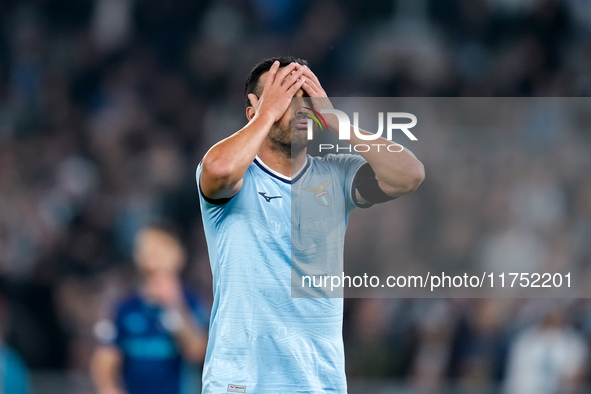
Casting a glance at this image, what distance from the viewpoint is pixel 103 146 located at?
8742 mm

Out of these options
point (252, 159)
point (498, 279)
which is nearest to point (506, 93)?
point (498, 279)

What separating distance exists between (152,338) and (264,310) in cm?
266

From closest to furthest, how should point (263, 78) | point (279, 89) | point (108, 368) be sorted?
point (279, 89), point (263, 78), point (108, 368)

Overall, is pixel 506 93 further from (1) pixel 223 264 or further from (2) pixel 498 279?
(1) pixel 223 264

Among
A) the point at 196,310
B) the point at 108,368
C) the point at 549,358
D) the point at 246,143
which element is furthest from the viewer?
the point at 549,358

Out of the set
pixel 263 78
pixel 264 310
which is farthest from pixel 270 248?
pixel 263 78

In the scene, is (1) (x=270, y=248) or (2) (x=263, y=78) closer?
(1) (x=270, y=248)

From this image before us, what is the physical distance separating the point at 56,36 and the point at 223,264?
7.50 metres

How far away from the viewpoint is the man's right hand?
298 centimetres

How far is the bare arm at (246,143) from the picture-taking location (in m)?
2.82

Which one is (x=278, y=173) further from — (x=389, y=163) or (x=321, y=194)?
(x=389, y=163)

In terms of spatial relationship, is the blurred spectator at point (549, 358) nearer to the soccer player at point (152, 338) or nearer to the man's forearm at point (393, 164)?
the soccer player at point (152, 338)

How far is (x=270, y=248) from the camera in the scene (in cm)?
293

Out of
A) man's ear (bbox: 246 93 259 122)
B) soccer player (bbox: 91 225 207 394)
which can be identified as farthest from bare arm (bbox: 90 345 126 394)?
man's ear (bbox: 246 93 259 122)
